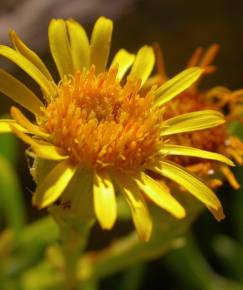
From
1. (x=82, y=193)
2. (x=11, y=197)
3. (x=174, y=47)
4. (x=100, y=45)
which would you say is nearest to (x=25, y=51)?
(x=100, y=45)

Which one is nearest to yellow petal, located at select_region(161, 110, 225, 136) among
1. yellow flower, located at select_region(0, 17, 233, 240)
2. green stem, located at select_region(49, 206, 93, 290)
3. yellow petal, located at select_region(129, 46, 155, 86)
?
yellow flower, located at select_region(0, 17, 233, 240)

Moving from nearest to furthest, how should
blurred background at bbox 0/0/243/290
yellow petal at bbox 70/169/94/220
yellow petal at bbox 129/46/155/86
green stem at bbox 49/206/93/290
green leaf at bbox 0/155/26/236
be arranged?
yellow petal at bbox 70/169/94/220 → green stem at bbox 49/206/93/290 → yellow petal at bbox 129/46/155/86 → green leaf at bbox 0/155/26/236 → blurred background at bbox 0/0/243/290

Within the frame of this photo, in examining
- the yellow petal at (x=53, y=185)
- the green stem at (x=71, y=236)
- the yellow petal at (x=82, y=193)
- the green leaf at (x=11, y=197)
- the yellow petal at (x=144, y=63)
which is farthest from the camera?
the green leaf at (x=11, y=197)

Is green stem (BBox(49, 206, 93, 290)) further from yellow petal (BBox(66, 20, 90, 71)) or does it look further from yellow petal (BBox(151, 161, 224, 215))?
yellow petal (BBox(66, 20, 90, 71))

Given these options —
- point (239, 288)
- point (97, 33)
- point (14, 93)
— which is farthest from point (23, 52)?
point (239, 288)

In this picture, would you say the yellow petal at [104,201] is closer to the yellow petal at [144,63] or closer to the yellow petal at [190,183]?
the yellow petal at [190,183]

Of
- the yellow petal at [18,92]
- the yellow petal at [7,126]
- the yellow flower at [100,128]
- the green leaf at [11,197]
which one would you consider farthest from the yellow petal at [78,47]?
the green leaf at [11,197]
